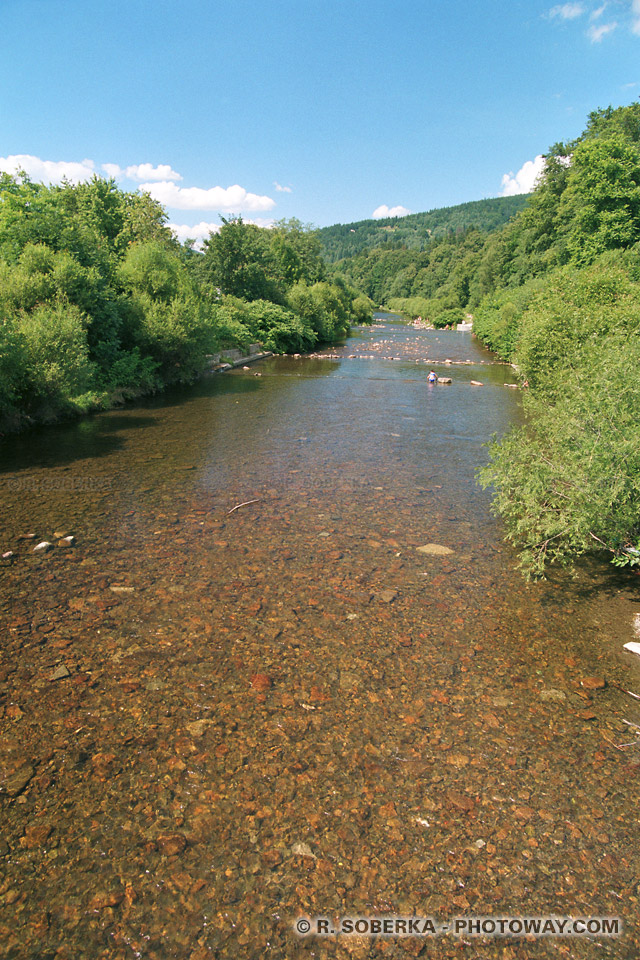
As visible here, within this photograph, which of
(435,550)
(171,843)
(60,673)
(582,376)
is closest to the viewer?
(171,843)

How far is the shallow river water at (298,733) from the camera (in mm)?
3760

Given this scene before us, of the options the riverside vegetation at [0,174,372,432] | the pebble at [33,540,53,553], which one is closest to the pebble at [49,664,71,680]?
the pebble at [33,540,53,553]

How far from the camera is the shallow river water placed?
376 cm

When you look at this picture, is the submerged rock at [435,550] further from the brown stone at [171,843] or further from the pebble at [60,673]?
the brown stone at [171,843]

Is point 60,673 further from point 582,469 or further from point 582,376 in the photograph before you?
point 582,376

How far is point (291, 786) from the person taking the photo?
469 cm

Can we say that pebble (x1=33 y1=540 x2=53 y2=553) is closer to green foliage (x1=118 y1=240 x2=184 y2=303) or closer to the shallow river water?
the shallow river water

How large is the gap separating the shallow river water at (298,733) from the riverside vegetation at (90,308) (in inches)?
284

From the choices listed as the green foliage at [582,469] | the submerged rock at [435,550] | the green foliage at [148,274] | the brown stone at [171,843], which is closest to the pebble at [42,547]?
the brown stone at [171,843]

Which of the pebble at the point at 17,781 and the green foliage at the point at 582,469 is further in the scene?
the green foliage at the point at 582,469

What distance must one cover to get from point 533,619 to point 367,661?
2.71 metres

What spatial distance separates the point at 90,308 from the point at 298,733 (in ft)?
69.9

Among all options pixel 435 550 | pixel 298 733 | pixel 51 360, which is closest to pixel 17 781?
pixel 298 733

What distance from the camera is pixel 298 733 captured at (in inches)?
209
